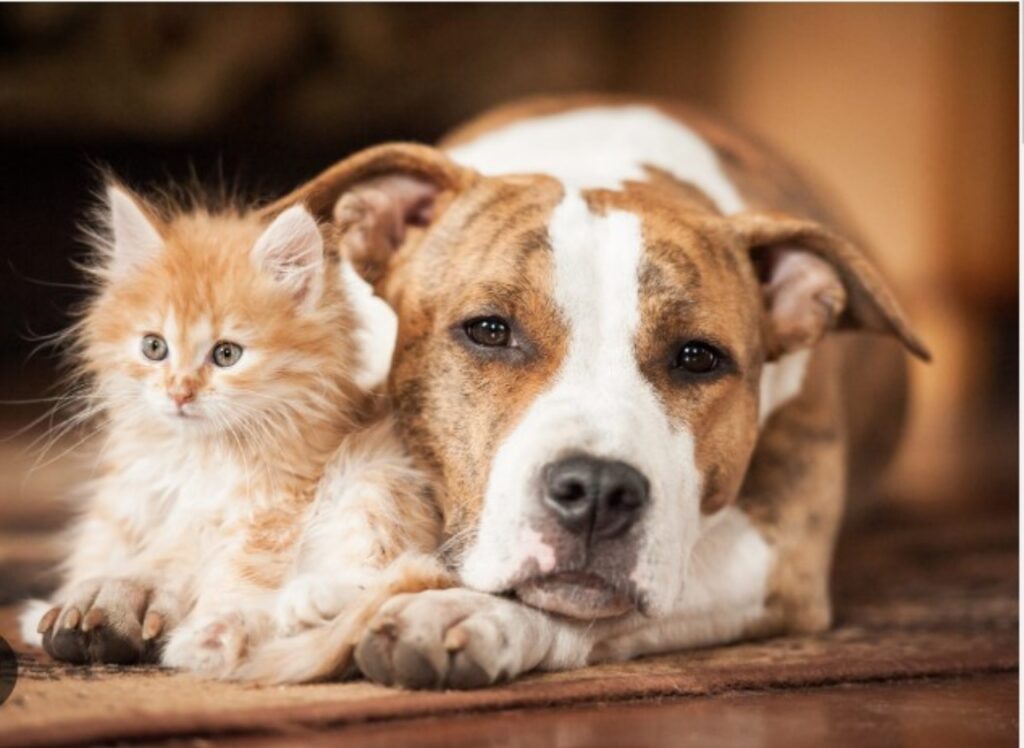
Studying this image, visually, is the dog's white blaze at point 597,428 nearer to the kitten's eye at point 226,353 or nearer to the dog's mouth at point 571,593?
the dog's mouth at point 571,593

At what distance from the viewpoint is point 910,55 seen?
642cm

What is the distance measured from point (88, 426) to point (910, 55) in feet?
17.1

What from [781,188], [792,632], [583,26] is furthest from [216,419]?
[583,26]

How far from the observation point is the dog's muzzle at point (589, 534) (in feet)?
5.90

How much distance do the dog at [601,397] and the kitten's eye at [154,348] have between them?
0.32 m

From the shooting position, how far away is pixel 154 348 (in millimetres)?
1907

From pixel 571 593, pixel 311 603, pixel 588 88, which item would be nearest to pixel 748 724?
pixel 571 593

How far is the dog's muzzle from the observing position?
1.80m

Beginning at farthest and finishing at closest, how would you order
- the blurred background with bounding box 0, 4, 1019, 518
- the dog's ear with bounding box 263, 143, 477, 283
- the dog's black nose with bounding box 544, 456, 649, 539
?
1. the blurred background with bounding box 0, 4, 1019, 518
2. the dog's ear with bounding box 263, 143, 477, 283
3. the dog's black nose with bounding box 544, 456, 649, 539

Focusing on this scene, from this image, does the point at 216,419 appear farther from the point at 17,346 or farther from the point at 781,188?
the point at 17,346

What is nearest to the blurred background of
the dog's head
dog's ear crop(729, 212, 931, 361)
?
dog's ear crop(729, 212, 931, 361)

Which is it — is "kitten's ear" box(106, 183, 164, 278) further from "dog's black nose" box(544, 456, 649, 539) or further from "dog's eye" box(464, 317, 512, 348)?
"dog's black nose" box(544, 456, 649, 539)

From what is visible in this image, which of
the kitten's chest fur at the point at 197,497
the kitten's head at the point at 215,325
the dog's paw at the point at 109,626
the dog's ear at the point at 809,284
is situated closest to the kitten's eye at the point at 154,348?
the kitten's head at the point at 215,325

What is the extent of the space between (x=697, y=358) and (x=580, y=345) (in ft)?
0.71
